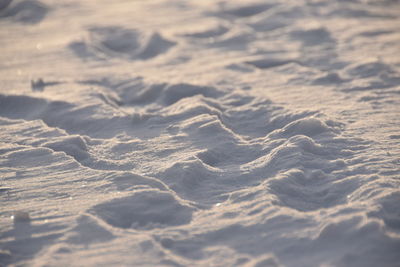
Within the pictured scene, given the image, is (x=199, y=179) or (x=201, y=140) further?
(x=201, y=140)

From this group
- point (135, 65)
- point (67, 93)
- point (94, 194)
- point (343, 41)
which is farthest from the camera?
point (343, 41)

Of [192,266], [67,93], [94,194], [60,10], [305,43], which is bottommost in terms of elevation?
[192,266]

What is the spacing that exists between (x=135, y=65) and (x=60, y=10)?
153 cm

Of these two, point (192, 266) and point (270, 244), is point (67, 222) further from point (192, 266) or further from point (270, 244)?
point (270, 244)

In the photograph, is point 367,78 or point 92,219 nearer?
point 92,219

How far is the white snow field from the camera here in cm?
155

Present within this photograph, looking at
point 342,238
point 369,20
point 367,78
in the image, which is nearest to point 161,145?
point 342,238

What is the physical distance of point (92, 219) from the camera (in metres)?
1.65

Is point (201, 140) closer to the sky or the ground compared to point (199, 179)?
closer to the sky

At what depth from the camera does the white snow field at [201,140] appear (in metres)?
1.55

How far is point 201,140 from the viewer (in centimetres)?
222

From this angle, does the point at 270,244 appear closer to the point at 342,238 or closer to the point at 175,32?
the point at 342,238

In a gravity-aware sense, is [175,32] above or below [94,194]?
above

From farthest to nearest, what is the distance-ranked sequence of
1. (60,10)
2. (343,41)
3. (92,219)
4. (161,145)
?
(60,10) < (343,41) < (161,145) < (92,219)
